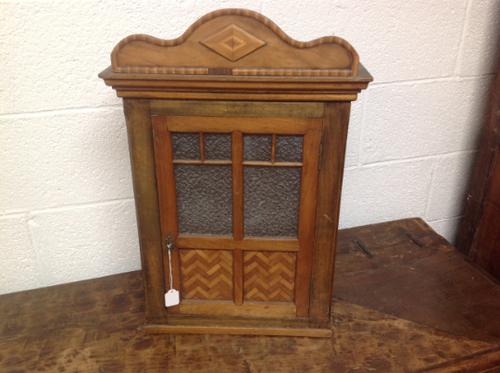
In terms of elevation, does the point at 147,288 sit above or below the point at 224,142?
below

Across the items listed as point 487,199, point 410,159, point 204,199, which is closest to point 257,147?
point 204,199

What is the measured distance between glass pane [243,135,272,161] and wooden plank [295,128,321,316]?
0.07 m

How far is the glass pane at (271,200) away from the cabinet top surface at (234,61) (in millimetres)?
168

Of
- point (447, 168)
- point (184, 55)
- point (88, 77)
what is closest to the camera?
point (184, 55)

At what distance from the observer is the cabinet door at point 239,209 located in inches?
30.7

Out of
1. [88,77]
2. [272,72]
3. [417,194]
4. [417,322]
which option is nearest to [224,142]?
[272,72]

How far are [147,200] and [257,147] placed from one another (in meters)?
0.23

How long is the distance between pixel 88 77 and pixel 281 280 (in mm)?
638

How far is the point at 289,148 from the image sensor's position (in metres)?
0.80

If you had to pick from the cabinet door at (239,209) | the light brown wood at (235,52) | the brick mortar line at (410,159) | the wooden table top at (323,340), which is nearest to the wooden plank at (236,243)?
the cabinet door at (239,209)

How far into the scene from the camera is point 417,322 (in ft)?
3.18

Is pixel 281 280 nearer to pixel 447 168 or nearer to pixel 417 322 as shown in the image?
pixel 417 322

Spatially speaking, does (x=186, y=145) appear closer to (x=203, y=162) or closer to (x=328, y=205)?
(x=203, y=162)

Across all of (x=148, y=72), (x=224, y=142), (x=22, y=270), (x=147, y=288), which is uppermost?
(x=148, y=72)
